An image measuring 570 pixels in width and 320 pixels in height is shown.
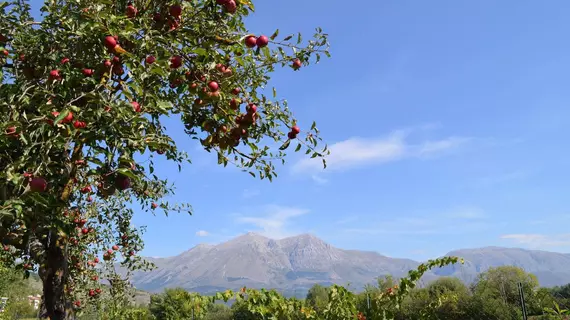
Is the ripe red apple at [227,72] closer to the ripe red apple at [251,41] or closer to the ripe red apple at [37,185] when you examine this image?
the ripe red apple at [251,41]

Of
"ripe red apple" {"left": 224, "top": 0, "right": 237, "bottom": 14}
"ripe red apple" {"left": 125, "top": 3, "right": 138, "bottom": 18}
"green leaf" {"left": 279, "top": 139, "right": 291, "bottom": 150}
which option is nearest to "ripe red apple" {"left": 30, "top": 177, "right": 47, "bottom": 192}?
"ripe red apple" {"left": 125, "top": 3, "right": 138, "bottom": 18}

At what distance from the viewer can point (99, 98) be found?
318cm

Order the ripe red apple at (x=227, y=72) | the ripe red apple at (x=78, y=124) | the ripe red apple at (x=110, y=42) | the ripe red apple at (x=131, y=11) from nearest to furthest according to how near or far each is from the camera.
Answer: the ripe red apple at (x=78, y=124) < the ripe red apple at (x=110, y=42) < the ripe red apple at (x=131, y=11) < the ripe red apple at (x=227, y=72)

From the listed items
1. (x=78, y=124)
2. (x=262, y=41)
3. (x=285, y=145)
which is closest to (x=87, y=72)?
(x=78, y=124)

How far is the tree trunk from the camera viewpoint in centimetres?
532

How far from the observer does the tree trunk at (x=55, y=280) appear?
532 centimetres

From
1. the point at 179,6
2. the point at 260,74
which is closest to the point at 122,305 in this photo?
the point at 260,74

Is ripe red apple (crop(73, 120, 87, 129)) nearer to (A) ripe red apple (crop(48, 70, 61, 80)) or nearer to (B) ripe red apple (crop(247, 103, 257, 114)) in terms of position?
(A) ripe red apple (crop(48, 70, 61, 80))

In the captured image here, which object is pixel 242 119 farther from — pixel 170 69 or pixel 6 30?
pixel 6 30

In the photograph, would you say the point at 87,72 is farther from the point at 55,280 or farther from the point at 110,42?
the point at 55,280

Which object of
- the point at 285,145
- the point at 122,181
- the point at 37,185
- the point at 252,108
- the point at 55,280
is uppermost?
the point at 252,108

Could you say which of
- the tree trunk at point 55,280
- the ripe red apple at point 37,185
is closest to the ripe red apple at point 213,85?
the ripe red apple at point 37,185

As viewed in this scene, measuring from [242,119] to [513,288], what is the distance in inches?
1994

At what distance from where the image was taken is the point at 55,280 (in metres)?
5.36
